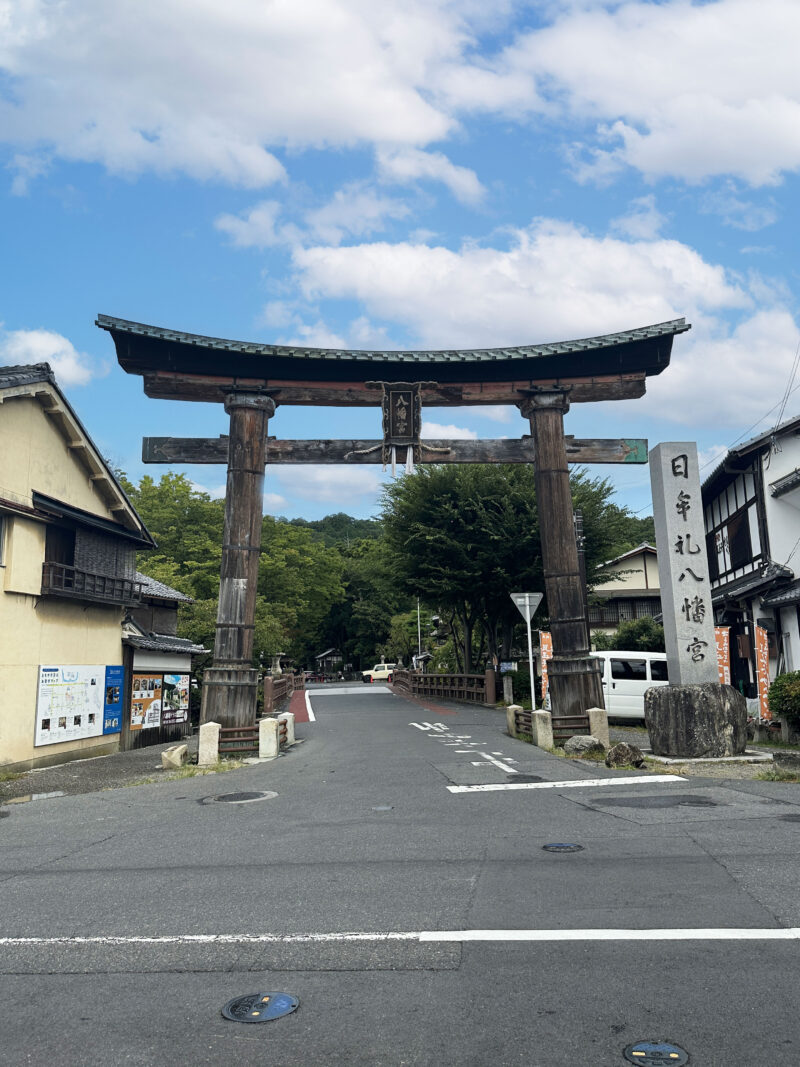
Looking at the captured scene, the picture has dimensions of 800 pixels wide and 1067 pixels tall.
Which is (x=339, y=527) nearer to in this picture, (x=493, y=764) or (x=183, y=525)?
(x=183, y=525)

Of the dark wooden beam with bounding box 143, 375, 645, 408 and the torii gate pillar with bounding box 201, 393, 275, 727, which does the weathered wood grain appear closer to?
the dark wooden beam with bounding box 143, 375, 645, 408

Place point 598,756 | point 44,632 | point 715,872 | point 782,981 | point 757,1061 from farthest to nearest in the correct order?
1. point 44,632
2. point 598,756
3. point 715,872
4. point 782,981
5. point 757,1061

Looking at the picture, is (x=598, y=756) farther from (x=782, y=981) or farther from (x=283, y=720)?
(x=782, y=981)

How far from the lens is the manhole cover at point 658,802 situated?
897 cm

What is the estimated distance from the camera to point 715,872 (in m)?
6.03

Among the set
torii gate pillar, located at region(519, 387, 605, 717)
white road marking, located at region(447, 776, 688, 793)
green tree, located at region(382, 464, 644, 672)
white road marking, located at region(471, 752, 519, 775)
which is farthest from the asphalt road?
green tree, located at region(382, 464, 644, 672)

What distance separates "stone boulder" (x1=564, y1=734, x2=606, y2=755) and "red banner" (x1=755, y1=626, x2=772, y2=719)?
23.1ft

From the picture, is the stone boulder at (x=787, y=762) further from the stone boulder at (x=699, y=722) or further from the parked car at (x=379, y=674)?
the parked car at (x=379, y=674)

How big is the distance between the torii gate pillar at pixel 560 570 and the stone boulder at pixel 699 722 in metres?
2.73

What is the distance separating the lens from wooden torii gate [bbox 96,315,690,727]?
16234 mm

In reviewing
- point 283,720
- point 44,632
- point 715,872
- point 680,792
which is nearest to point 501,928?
point 715,872

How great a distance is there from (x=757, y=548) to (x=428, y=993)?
23559 millimetres

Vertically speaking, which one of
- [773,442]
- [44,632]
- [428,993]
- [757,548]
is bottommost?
[428,993]

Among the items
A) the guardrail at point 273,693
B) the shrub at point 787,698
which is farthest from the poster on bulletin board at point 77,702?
the shrub at point 787,698
